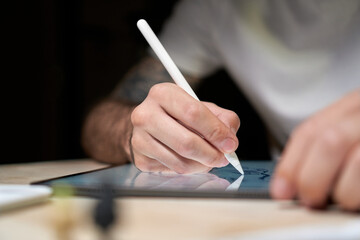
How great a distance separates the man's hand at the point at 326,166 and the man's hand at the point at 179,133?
20 cm

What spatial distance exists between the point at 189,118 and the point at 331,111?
0.76ft

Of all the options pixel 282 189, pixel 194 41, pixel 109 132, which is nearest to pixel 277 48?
pixel 194 41

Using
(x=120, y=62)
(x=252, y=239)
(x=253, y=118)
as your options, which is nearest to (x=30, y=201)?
(x=252, y=239)

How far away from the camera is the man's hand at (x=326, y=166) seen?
0.41m

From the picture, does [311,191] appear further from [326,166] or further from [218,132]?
[218,132]

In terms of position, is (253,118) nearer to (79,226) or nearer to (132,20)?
(132,20)

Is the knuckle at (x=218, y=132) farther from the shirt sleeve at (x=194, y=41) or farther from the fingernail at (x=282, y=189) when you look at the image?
the shirt sleeve at (x=194, y=41)

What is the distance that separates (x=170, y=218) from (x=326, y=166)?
5.8 inches

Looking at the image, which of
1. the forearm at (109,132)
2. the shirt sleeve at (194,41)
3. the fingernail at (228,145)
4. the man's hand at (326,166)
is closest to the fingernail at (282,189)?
the man's hand at (326,166)

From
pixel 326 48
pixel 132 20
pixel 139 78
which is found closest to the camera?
pixel 326 48

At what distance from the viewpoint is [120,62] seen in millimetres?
2297

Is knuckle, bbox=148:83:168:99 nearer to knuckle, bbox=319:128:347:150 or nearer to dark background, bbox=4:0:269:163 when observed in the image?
knuckle, bbox=319:128:347:150

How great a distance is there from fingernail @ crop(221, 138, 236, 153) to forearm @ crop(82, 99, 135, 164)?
35 cm

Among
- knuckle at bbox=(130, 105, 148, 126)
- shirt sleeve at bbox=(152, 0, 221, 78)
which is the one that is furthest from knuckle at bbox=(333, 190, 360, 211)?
shirt sleeve at bbox=(152, 0, 221, 78)
